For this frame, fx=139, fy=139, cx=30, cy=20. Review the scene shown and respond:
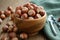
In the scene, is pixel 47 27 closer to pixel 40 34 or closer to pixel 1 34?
pixel 40 34

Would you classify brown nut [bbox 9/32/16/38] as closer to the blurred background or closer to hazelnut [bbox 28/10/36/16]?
hazelnut [bbox 28/10/36/16]

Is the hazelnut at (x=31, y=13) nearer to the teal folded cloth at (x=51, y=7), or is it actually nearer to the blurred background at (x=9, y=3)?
the teal folded cloth at (x=51, y=7)

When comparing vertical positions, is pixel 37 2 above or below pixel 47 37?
above

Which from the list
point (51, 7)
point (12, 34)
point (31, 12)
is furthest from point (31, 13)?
point (51, 7)

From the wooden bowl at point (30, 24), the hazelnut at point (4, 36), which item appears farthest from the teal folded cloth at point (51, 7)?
the hazelnut at point (4, 36)

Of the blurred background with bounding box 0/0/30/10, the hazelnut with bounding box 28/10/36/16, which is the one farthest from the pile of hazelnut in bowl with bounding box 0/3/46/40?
the blurred background with bounding box 0/0/30/10

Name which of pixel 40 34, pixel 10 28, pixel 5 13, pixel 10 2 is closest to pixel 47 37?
pixel 40 34

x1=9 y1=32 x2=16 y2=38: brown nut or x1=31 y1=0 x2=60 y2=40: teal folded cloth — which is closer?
x1=9 y1=32 x2=16 y2=38: brown nut

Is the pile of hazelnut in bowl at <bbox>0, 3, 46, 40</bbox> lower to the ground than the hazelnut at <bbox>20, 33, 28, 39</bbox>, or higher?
higher

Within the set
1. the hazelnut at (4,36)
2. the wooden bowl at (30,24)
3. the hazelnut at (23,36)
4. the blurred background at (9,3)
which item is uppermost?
the blurred background at (9,3)
